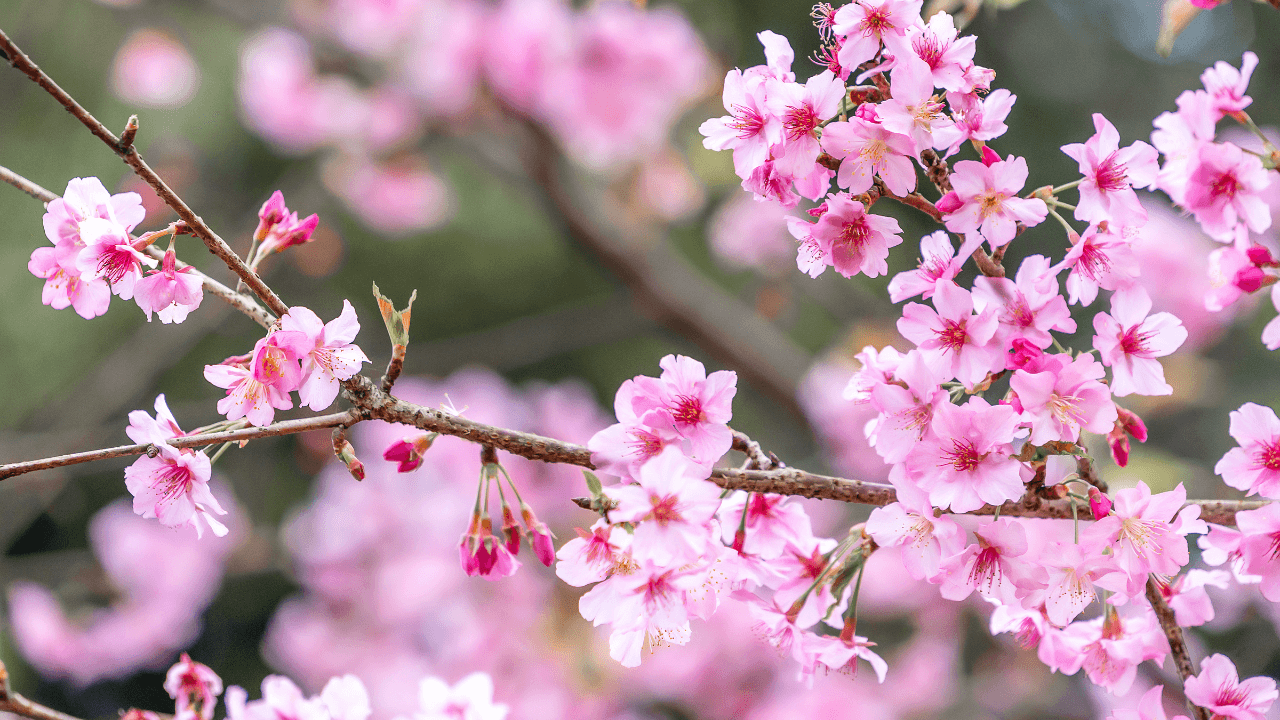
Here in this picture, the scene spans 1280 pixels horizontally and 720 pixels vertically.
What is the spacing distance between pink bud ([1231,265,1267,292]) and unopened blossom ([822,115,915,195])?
0.22 m

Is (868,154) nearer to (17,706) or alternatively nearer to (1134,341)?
(1134,341)

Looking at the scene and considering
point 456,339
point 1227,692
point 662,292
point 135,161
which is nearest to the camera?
point 135,161

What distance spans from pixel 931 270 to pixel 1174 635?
0.98 ft

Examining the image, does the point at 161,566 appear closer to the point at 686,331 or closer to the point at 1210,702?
the point at 686,331

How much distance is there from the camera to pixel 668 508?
504 millimetres

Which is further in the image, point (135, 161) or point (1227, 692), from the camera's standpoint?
point (1227, 692)

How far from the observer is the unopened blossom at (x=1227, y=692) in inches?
23.3

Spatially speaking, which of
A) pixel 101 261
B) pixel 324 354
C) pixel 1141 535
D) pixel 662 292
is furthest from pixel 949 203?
pixel 662 292

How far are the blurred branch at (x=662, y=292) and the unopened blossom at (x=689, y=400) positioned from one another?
156 centimetres

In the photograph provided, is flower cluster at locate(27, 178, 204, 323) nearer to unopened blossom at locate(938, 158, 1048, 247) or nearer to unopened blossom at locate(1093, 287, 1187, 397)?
unopened blossom at locate(938, 158, 1048, 247)

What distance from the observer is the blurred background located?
220cm

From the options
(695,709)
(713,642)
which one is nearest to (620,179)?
(713,642)

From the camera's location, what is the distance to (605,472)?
0.53m

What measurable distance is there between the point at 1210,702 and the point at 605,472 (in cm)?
43
